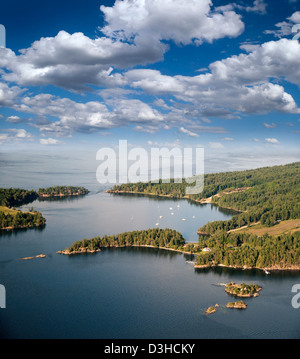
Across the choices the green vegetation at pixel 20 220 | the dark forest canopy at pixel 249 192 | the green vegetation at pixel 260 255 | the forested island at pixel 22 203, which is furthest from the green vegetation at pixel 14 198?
the green vegetation at pixel 260 255

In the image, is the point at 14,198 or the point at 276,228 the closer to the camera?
the point at 276,228

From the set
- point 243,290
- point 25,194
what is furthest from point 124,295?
point 25,194

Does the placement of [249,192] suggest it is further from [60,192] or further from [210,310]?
[210,310]

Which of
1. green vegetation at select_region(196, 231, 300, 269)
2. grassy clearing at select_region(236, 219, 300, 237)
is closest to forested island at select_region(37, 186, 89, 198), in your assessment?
grassy clearing at select_region(236, 219, 300, 237)

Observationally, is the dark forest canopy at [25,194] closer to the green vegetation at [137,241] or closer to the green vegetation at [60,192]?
the green vegetation at [60,192]

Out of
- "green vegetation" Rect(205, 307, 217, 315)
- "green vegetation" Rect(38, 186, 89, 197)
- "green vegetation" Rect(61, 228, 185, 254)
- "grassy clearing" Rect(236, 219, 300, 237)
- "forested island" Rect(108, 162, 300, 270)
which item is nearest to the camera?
"green vegetation" Rect(205, 307, 217, 315)

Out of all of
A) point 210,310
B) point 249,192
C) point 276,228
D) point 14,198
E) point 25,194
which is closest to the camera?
point 210,310

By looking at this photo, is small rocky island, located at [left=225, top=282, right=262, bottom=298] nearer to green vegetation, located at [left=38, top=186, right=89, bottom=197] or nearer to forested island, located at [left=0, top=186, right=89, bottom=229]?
forested island, located at [left=0, top=186, right=89, bottom=229]
